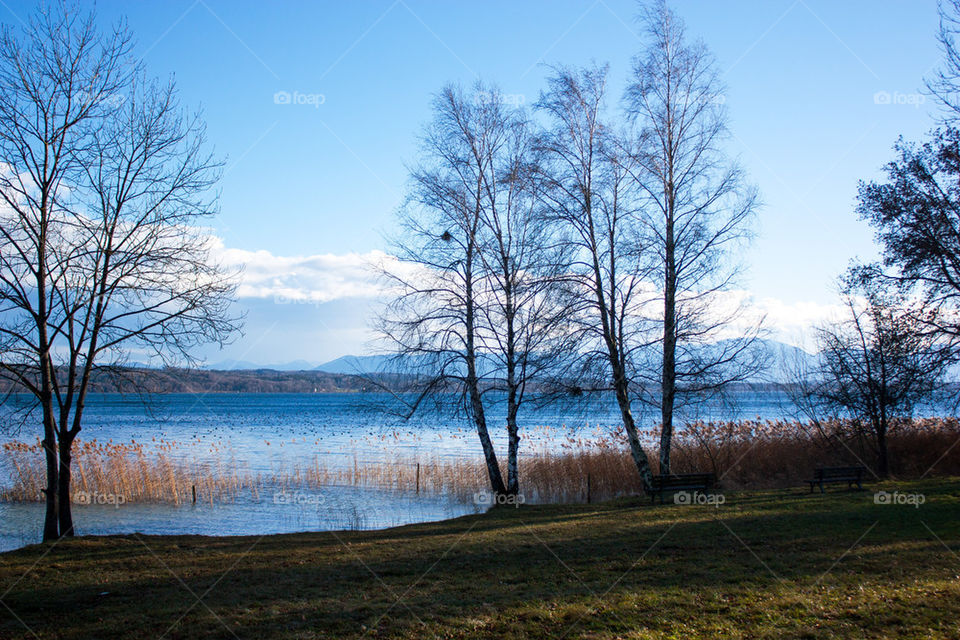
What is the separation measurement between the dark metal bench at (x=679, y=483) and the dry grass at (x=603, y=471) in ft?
14.4

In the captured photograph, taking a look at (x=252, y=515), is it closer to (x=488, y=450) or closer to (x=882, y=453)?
(x=488, y=450)

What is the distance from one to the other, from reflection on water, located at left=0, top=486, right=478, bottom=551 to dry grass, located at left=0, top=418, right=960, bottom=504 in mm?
1155

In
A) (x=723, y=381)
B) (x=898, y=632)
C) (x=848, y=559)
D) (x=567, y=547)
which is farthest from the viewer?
(x=723, y=381)

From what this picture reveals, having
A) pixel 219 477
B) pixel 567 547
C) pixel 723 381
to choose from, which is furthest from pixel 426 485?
pixel 567 547

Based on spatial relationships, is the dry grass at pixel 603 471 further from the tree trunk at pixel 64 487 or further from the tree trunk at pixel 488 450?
the tree trunk at pixel 64 487

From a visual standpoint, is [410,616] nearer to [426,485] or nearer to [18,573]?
[18,573]

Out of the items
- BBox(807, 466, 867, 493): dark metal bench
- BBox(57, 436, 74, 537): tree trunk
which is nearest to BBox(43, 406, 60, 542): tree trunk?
BBox(57, 436, 74, 537): tree trunk

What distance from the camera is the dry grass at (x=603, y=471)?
73.2ft

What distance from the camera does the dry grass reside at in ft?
73.2

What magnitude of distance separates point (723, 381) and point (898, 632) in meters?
11.2

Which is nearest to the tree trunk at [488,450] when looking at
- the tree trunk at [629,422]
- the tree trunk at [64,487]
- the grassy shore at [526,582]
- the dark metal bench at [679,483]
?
the tree trunk at [629,422]

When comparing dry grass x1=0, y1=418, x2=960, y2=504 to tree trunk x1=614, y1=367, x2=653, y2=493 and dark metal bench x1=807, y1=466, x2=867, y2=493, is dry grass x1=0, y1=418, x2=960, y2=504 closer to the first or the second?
tree trunk x1=614, y1=367, x2=653, y2=493

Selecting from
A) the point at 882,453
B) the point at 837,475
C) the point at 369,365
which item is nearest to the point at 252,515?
the point at 369,365

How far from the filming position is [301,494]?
23344mm
